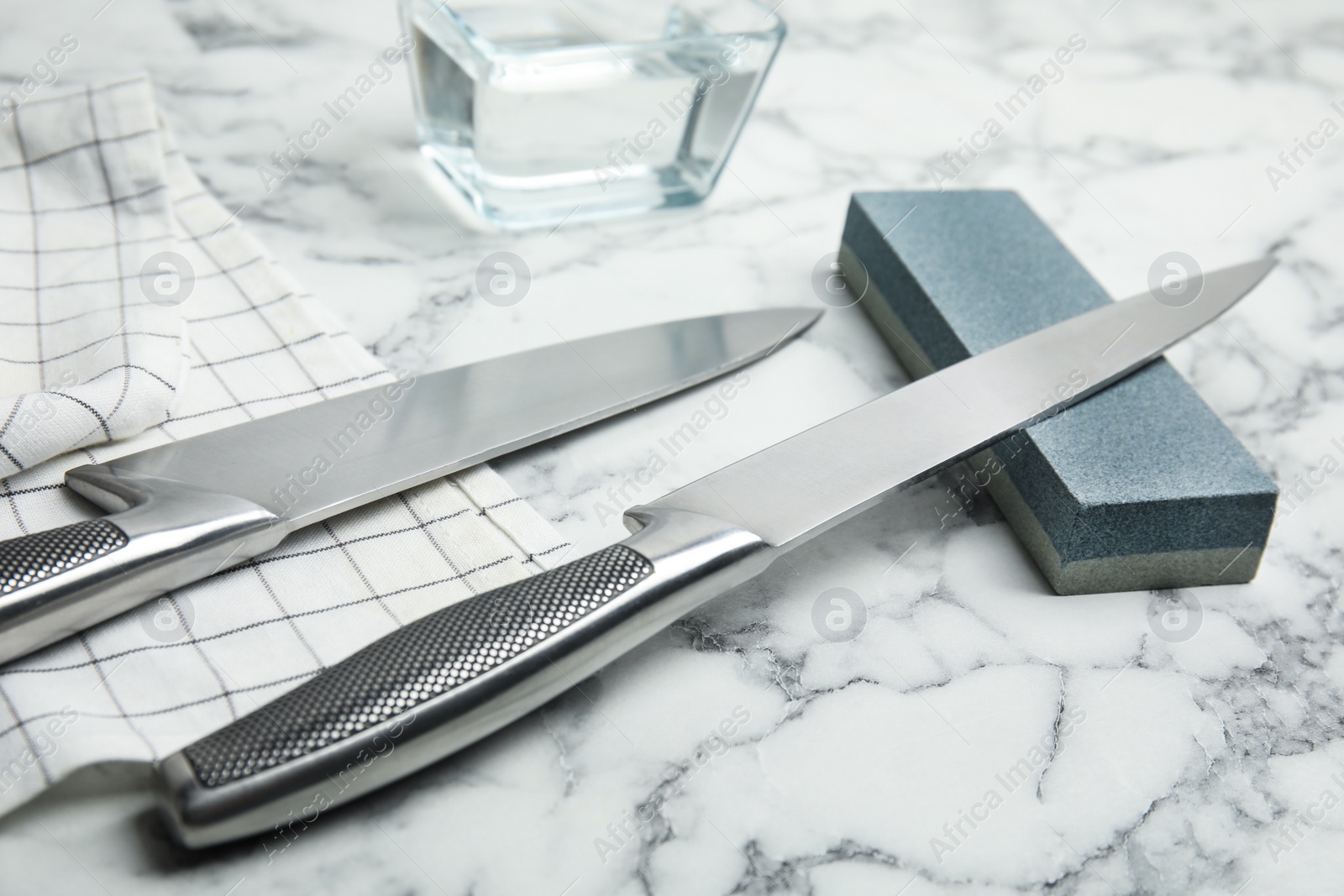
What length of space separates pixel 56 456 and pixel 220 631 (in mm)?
145

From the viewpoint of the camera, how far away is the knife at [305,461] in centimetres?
42

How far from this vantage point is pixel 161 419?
56cm

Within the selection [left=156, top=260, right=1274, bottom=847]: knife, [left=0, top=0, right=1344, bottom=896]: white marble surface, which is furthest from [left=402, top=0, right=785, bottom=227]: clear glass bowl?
[left=156, top=260, right=1274, bottom=847]: knife

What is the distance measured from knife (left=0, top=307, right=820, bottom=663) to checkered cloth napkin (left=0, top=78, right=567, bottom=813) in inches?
0.7

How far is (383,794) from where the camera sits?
439 mm

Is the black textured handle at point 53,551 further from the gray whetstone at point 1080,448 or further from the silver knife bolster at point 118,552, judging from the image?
the gray whetstone at point 1080,448

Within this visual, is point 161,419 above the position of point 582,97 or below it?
below

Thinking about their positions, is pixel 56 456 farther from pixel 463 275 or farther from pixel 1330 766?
pixel 1330 766

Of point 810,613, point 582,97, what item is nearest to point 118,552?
Answer: point 810,613

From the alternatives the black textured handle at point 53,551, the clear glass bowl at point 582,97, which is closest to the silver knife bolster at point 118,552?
the black textured handle at point 53,551

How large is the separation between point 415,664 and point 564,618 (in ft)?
0.21

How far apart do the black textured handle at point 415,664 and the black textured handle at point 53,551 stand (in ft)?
0.33

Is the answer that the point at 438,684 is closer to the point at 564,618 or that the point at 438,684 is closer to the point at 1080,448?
the point at 564,618

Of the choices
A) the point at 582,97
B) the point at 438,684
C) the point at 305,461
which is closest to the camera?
the point at 438,684
